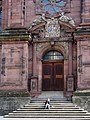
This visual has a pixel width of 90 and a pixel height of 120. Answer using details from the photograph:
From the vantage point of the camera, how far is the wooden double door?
24203mm

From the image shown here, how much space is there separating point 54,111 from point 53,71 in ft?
15.5

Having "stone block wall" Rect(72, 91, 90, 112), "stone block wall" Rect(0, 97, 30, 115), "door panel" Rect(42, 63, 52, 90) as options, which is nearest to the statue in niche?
"door panel" Rect(42, 63, 52, 90)

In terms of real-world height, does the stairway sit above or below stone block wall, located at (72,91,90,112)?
below

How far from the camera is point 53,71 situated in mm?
24391

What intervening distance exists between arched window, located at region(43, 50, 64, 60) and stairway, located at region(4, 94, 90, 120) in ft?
12.0

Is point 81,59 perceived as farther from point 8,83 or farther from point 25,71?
point 8,83

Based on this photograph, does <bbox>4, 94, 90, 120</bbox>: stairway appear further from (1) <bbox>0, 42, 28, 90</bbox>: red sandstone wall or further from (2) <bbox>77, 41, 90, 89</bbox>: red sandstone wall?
(1) <bbox>0, 42, 28, 90</bbox>: red sandstone wall

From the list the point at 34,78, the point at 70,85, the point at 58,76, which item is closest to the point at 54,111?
the point at 70,85

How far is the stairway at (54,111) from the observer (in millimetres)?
19656

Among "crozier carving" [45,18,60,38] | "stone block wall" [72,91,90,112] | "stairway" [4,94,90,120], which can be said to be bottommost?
"stairway" [4,94,90,120]

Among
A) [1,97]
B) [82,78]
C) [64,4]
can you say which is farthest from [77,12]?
[1,97]

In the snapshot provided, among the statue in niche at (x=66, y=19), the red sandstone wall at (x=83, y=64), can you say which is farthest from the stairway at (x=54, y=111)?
the statue in niche at (x=66, y=19)

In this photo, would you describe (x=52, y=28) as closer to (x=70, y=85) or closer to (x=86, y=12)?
(x=86, y=12)

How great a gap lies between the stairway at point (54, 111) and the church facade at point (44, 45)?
1.73 m
